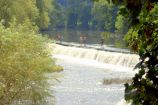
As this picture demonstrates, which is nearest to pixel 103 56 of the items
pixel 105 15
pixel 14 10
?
pixel 14 10

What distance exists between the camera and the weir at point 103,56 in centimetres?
3288

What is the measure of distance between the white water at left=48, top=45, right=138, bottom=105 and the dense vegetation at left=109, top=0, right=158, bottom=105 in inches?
473

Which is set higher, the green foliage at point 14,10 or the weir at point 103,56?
the green foliage at point 14,10

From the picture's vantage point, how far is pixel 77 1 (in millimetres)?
111375

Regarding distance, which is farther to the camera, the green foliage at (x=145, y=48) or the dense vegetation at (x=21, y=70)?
the dense vegetation at (x=21, y=70)

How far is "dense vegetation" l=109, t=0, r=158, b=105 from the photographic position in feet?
13.1

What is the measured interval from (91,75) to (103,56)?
6902 millimetres

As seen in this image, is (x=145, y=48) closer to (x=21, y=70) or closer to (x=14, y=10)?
(x=21, y=70)

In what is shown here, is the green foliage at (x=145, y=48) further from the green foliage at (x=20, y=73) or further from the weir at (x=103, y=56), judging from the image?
the weir at (x=103, y=56)

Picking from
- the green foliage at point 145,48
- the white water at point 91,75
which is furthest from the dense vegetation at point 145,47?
the white water at point 91,75

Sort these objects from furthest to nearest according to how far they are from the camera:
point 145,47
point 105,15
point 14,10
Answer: point 105,15, point 14,10, point 145,47

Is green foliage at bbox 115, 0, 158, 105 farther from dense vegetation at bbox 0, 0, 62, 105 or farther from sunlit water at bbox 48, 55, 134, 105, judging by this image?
sunlit water at bbox 48, 55, 134, 105

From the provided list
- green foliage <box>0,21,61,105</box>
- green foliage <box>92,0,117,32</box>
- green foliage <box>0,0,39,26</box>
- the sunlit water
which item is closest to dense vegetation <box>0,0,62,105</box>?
green foliage <box>0,21,61,105</box>

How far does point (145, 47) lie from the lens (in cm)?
417
